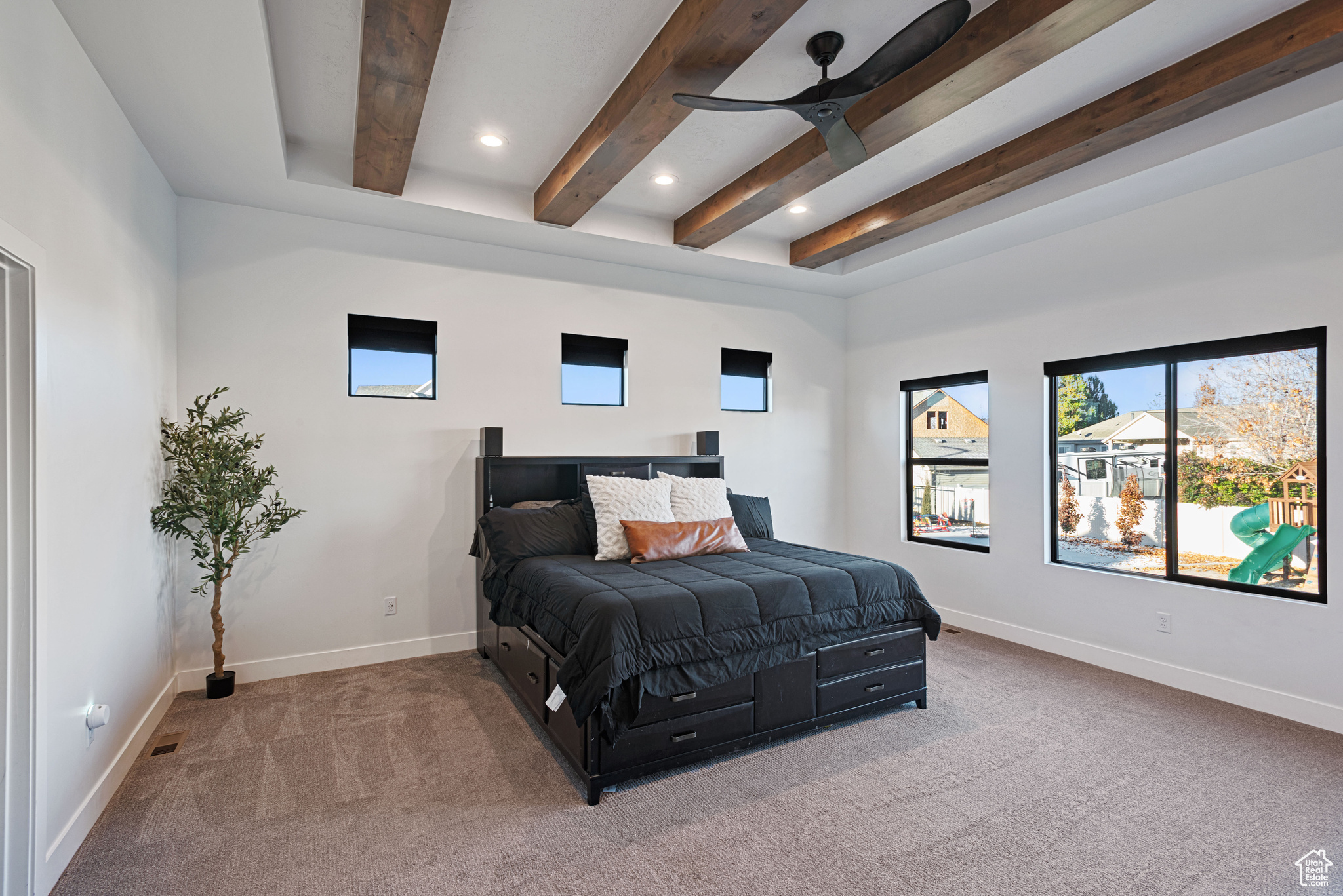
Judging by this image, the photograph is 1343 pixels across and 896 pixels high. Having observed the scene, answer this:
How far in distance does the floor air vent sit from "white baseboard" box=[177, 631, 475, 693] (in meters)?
0.61

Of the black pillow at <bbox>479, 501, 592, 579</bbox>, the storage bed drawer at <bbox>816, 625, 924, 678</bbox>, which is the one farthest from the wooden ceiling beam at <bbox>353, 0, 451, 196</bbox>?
the storage bed drawer at <bbox>816, 625, 924, 678</bbox>

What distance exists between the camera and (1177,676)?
11.3 feet

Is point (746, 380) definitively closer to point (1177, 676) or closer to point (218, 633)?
point (1177, 676)

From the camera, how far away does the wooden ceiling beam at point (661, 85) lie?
210 centimetres

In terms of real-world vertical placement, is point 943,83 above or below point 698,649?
above

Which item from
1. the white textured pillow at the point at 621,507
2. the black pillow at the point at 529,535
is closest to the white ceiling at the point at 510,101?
the white textured pillow at the point at 621,507

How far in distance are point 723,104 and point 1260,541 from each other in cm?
342

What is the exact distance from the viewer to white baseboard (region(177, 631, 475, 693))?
347 centimetres

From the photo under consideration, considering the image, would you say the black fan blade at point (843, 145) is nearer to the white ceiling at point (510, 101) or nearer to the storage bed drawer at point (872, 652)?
the white ceiling at point (510, 101)

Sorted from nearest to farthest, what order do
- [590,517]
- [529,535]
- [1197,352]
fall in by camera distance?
[1197,352]
[529,535]
[590,517]

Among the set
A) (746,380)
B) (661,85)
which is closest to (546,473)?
(746,380)

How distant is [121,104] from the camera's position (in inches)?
101

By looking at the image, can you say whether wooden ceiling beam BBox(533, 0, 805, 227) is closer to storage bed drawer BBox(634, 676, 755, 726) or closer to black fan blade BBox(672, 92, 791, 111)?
black fan blade BBox(672, 92, 791, 111)

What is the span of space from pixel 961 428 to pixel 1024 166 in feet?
6.85
